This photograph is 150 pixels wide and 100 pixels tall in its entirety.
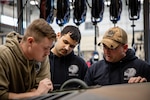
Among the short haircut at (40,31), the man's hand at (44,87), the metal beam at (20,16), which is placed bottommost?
the man's hand at (44,87)

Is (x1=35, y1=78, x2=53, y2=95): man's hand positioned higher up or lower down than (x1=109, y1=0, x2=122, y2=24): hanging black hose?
lower down

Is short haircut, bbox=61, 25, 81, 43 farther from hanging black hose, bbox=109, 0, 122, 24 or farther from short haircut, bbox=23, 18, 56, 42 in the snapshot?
short haircut, bbox=23, 18, 56, 42

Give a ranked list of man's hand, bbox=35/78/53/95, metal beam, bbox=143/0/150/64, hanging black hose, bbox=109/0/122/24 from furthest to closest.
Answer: metal beam, bbox=143/0/150/64 < hanging black hose, bbox=109/0/122/24 < man's hand, bbox=35/78/53/95

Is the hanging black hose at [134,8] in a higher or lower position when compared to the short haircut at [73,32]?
higher

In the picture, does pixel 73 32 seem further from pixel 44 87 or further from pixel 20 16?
pixel 44 87

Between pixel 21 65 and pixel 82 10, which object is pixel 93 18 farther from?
pixel 21 65

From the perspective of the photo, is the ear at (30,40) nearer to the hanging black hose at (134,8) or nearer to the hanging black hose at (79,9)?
the hanging black hose at (79,9)

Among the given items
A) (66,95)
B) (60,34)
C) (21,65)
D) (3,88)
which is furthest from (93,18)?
(66,95)

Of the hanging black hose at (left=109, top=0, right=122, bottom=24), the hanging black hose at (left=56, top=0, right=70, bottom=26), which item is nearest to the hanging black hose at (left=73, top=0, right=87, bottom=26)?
the hanging black hose at (left=56, top=0, right=70, bottom=26)

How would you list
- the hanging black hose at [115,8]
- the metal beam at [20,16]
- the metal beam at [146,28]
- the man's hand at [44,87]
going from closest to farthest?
the man's hand at [44,87]
the hanging black hose at [115,8]
the metal beam at [146,28]
the metal beam at [20,16]

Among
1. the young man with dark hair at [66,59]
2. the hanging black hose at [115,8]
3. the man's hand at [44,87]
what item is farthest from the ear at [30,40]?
the hanging black hose at [115,8]

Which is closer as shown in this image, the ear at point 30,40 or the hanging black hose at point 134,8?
the ear at point 30,40

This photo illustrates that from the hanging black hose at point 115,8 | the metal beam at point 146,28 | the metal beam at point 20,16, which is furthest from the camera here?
the metal beam at point 20,16

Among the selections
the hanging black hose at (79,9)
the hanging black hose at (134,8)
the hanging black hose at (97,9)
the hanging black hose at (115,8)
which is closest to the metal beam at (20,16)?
the hanging black hose at (79,9)
